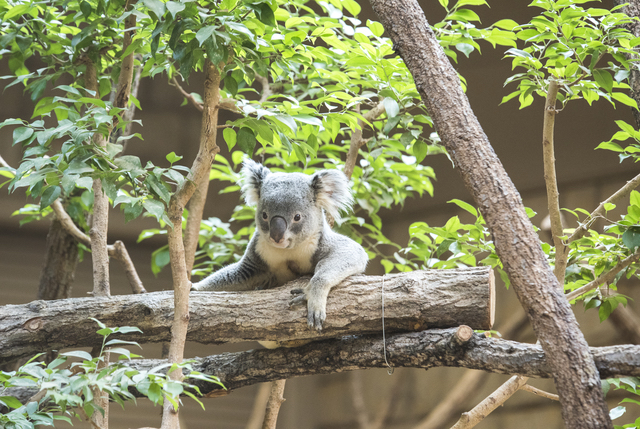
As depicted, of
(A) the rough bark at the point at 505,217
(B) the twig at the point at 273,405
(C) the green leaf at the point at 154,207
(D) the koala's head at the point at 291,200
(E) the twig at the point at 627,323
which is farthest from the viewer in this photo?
(E) the twig at the point at 627,323

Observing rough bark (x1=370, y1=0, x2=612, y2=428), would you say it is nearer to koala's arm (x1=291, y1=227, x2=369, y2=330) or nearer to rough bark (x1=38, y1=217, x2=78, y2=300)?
koala's arm (x1=291, y1=227, x2=369, y2=330)

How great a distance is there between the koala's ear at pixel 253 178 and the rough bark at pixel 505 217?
1091mm

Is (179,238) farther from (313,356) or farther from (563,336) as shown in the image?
(563,336)

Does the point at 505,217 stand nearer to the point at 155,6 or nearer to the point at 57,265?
the point at 155,6

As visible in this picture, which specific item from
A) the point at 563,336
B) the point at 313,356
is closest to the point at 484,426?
the point at 313,356

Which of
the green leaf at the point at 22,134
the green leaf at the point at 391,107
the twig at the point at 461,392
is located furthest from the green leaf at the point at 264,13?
the twig at the point at 461,392

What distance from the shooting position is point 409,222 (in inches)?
280

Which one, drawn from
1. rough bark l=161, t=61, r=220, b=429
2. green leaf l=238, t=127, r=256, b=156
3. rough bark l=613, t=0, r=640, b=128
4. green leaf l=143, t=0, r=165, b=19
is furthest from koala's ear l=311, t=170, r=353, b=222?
rough bark l=613, t=0, r=640, b=128

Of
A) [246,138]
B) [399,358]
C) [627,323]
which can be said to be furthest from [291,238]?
[627,323]

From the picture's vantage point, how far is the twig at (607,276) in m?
2.62

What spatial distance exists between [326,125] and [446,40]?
0.82 meters

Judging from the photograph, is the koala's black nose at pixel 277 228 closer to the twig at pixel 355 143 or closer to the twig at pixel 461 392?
the twig at pixel 355 143

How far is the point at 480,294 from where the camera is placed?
2.40 m

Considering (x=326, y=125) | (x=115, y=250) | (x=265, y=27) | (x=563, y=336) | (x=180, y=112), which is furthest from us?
(x=180, y=112)
